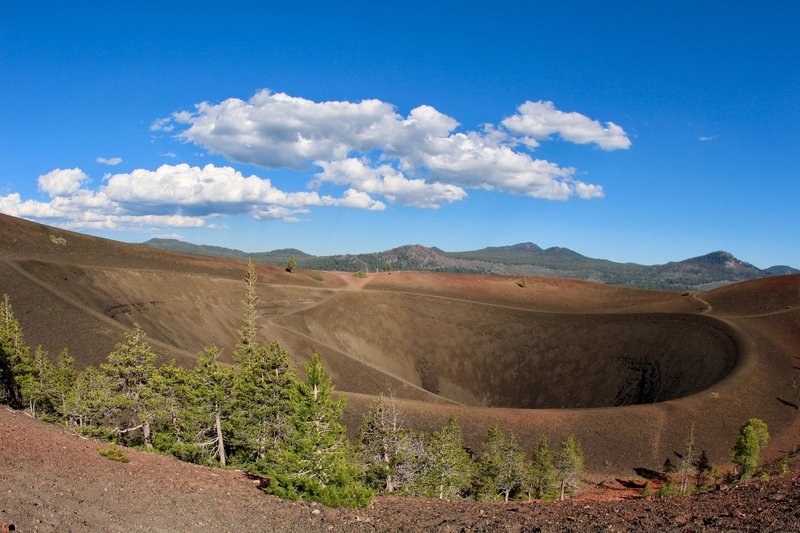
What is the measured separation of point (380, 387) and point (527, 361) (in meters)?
27.9

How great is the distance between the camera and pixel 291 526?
12859 mm

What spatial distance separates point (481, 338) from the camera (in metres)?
82.9

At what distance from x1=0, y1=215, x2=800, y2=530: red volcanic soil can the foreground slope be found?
0.24 m

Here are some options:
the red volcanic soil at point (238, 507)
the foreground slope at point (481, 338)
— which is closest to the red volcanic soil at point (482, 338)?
the foreground slope at point (481, 338)

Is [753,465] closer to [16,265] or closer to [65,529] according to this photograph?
[65,529]

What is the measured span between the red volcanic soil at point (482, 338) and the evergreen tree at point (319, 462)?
4145 millimetres

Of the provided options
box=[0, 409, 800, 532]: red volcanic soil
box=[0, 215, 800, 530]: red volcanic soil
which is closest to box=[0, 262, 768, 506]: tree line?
box=[0, 409, 800, 532]: red volcanic soil

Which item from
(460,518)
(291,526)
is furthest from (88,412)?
(460,518)

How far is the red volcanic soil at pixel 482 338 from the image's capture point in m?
44.1

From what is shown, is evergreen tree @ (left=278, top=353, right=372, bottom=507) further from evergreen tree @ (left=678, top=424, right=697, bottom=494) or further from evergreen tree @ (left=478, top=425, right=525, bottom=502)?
evergreen tree @ (left=678, top=424, right=697, bottom=494)

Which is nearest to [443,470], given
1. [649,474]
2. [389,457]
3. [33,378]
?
[389,457]

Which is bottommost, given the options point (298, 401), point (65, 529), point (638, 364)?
point (638, 364)

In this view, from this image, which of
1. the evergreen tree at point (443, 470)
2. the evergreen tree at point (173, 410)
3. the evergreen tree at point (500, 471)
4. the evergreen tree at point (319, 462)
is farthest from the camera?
the evergreen tree at point (500, 471)

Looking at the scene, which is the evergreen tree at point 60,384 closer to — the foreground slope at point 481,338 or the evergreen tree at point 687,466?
the foreground slope at point 481,338
